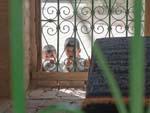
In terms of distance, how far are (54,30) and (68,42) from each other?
0.63 feet

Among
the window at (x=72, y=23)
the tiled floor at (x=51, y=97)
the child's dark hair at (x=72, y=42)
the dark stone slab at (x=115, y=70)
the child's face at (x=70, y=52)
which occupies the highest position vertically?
the window at (x=72, y=23)

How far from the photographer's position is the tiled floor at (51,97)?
149 inches

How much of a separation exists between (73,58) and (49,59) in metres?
0.25

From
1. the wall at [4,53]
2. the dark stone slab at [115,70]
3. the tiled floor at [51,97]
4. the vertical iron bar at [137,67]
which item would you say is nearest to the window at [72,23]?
the tiled floor at [51,97]

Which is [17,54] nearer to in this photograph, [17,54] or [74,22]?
[17,54]

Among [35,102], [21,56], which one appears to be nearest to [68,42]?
[35,102]

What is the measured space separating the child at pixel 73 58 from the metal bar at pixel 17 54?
4.22 m

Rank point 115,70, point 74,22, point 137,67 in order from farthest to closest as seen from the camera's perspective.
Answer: point 74,22
point 115,70
point 137,67

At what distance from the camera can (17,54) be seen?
1.25 ft

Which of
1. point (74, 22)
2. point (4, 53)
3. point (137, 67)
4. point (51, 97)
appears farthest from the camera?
point (74, 22)

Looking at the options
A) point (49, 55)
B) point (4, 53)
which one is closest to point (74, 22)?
point (49, 55)

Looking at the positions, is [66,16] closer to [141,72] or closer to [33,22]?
[33,22]

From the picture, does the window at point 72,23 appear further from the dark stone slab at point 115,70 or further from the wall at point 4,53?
the dark stone slab at point 115,70

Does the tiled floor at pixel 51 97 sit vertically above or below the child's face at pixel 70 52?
below
